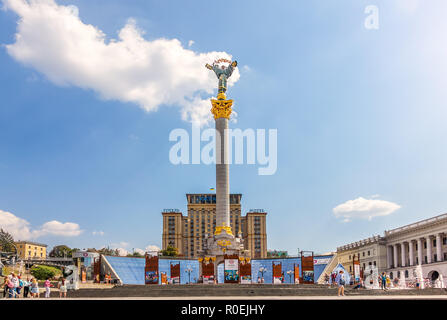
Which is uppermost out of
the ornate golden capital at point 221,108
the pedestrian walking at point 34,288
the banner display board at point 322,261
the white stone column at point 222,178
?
the ornate golden capital at point 221,108

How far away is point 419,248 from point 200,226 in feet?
349

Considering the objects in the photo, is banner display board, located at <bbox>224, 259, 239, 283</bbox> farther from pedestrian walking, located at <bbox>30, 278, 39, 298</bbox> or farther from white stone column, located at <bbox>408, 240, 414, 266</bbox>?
white stone column, located at <bbox>408, 240, 414, 266</bbox>

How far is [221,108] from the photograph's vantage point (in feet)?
243

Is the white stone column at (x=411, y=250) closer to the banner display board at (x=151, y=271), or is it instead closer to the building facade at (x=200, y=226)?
the banner display board at (x=151, y=271)

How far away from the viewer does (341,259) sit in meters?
112

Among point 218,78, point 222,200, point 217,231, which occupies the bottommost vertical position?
point 217,231

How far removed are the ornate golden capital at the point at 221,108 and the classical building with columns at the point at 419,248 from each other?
3809 centimetres

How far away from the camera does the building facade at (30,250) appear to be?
141212 mm

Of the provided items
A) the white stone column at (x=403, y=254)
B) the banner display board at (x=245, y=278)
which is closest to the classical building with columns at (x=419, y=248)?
the white stone column at (x=403, y=254)

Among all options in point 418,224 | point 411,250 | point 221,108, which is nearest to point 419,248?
point 411,250

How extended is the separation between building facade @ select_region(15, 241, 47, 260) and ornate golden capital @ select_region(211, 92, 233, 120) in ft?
312
